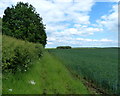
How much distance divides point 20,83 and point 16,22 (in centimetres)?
2490

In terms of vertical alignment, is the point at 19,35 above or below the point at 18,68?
above

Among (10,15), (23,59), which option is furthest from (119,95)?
(10,15)

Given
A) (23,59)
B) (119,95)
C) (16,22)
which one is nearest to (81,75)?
(119,95)

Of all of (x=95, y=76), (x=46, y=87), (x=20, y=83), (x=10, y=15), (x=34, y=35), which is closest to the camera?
(x=20, y=83)

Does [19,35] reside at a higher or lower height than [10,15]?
lower

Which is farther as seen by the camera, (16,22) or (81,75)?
(16,22)

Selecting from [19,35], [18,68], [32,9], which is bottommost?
[18,68]

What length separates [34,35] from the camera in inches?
1175

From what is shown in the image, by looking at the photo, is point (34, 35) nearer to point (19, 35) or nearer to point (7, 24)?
point (19, 35)

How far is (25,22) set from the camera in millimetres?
30141

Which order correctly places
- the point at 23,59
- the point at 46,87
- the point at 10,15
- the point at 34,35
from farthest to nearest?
the point at 10,15, the point at 34,35, the point at 23,59, the point at 46,87

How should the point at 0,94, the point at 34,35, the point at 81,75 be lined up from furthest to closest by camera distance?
1. the point at 34,35
2. the point at 81,75
3. the point at 0,94

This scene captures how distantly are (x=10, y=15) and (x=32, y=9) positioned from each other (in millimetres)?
6061

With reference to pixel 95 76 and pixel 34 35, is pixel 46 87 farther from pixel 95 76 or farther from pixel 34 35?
pixel 34 35
